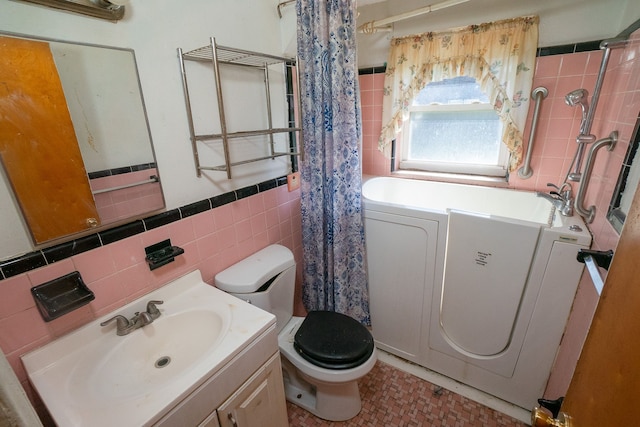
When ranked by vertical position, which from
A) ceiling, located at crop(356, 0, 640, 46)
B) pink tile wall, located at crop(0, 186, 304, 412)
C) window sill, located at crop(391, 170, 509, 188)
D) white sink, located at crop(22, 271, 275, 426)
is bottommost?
white sink, located at crop(22, 271, 275, 426)

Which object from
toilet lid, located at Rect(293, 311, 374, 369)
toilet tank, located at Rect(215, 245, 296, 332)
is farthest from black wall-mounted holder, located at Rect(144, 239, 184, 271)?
toilet lid, located at Rect(293, 311, 374, 369)

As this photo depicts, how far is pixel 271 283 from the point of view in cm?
137

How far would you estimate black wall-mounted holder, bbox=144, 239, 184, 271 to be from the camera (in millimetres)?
1083

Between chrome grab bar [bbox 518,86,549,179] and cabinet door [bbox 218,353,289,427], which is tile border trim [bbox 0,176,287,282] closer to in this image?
cabinet door [bbox 218,353,289,427]

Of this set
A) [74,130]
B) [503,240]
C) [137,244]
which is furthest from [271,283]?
[503,240]

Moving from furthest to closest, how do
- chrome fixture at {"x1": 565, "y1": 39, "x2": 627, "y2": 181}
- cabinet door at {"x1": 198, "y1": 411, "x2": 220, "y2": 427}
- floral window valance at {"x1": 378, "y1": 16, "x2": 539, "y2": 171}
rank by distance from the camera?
floral window valance at {"x1": 378, "y1": 16, "x2": 539, "y2": 171} → chrome fixture at {"x1": 565, "y1": 39, "x2": 627, "y2": 181} → cabinet door at {"x1": 198, "y1": 411, "x2": 220, "y2": 427}

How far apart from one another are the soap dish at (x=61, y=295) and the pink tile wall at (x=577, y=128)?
1714 mm

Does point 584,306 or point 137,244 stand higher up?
point 137,244

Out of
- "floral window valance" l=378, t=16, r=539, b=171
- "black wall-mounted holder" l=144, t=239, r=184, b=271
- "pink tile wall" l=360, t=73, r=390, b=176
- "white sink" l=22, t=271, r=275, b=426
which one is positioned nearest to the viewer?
"white sink" l=22, t=271, r=275, b=426

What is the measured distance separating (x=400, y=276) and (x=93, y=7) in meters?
1.72

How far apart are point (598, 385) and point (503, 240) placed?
3.12 ft

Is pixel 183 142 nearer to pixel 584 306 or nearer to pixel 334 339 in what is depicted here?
→ pixel 334 339

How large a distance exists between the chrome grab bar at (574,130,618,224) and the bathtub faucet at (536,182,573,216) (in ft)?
0.34

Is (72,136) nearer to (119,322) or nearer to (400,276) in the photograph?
(119,322)
